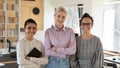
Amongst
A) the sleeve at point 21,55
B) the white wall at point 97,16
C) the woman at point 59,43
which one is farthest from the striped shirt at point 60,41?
the white wall at point 97,16

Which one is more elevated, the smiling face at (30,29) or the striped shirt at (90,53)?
the smiling face at (30,29)

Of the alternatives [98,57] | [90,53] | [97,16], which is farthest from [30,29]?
[97,16]

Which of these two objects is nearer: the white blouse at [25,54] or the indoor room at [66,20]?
the white blouse at [25,54]

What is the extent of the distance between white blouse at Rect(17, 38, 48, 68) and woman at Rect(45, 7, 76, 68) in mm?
106

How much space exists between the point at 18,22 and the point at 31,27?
15.2 feet

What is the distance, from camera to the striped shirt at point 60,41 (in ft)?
8.12

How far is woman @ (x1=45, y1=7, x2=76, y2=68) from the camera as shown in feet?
8.09

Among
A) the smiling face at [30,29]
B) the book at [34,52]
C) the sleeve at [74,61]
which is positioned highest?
the smiling face at [30,29]

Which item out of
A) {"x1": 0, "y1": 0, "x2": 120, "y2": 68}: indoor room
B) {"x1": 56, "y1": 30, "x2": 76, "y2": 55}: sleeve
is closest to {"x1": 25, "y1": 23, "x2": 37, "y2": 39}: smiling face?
{"x1": 56, "y1": 30, "x2": 76, "y2": 55}: sleeve

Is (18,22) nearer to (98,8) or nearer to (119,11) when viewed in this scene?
(98,8)

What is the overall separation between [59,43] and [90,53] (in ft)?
1.34

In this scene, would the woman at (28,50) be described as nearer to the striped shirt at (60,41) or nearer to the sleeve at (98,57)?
the striped shirt at (60,41)

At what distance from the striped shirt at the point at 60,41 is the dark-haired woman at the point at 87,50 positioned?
13 cm

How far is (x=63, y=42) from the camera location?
2512 millimetres
